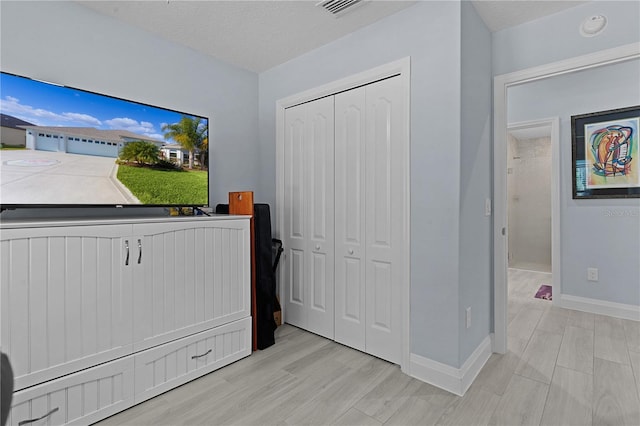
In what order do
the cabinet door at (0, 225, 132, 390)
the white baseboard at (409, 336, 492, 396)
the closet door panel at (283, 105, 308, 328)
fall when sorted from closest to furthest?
the cabinet door at (0, 225, 132, 390)
the white baseboard at (409, 336, 492, 396)
the closet door panel at (283, 105, 308, 328)

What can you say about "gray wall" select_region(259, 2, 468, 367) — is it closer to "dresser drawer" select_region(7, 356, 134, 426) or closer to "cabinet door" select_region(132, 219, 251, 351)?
"cabinet door" select_region(132, 219, 251, 351)

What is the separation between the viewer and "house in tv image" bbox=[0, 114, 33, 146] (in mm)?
1736

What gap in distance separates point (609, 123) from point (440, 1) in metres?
2.58

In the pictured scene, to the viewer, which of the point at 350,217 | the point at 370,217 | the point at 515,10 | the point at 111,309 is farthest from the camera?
the point at 350,217

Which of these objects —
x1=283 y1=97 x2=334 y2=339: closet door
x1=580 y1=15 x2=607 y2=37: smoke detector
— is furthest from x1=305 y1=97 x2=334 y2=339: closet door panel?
x1=580 y1=15 x2=607 y2=37: smoke detector

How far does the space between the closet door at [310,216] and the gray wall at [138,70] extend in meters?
0.49

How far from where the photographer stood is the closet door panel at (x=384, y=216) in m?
2.25

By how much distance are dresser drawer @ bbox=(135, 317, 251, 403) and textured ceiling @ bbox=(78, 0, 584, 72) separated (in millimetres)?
2173

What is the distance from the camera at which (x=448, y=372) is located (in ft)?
6.52

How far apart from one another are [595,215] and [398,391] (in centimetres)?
296

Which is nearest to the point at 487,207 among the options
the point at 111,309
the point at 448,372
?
the point at 448,372

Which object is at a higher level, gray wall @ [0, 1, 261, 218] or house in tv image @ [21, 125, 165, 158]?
gray wall @ [0, 1, 261, 218]

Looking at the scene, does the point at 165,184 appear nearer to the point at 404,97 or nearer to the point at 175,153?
the point at 175,153

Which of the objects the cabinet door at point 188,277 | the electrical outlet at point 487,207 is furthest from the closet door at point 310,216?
the electrical outlet at point 487,207
